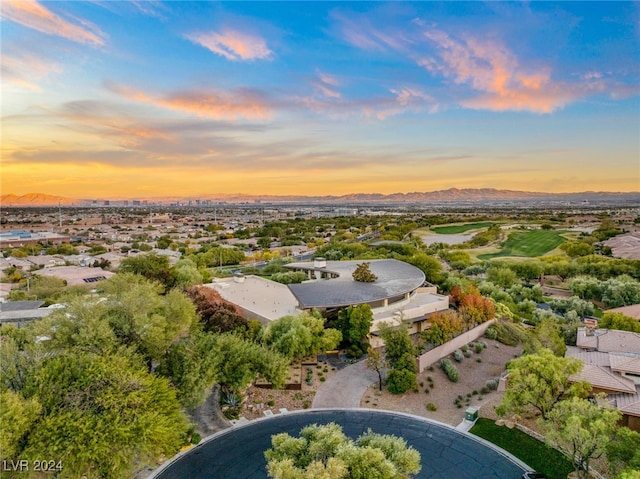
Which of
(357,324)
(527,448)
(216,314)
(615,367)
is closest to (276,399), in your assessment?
(216,314)

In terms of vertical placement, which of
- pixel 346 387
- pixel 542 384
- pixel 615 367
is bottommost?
pixel 346 387

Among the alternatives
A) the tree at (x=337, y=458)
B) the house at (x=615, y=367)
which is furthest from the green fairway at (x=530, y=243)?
the tree at (x=337, y=458)

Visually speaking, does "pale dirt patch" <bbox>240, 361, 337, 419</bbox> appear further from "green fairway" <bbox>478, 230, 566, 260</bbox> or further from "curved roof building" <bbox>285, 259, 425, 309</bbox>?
"green fairway" <bbox>478, 230, 566, 260</bbox>

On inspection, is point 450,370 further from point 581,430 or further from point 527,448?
point 581,430

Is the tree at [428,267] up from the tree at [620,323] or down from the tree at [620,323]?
up

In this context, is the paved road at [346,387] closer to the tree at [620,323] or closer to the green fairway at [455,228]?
the tree at [620,323]

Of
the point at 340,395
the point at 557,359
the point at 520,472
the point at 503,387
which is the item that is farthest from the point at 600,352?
the point at 340,395

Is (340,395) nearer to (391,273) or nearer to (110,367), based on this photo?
(110,367)
